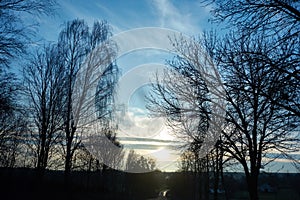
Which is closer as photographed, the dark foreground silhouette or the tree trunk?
the tree trunk

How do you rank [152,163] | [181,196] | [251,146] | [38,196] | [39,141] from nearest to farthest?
[251,146], [38,196], [39,141], [181,196], [152,163]

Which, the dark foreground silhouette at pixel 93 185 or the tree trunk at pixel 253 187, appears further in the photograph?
the dark foreground silhouette at pixel 93 185

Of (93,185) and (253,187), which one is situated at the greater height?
(253,187)

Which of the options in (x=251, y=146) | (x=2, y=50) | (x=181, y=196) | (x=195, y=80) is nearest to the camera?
(x=2, y=50)

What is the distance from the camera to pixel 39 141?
1828cm

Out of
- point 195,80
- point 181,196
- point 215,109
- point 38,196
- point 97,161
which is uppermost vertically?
point 195,80

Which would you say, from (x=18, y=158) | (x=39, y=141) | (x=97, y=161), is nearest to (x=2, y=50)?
(x=39, y=141)

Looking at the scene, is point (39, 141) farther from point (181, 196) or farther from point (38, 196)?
point (181, 196)

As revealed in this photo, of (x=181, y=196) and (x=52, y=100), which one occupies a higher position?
(x=52, y=100)

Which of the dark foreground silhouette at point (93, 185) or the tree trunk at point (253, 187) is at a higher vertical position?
the tree trunk at point (253, 187)

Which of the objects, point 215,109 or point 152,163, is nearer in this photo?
point 215,109

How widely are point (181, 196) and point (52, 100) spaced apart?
28.4 metres

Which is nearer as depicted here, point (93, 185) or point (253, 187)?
point (253, 187)

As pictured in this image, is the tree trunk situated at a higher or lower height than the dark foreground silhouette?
higher
